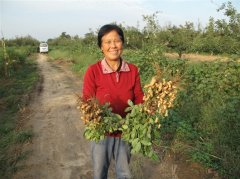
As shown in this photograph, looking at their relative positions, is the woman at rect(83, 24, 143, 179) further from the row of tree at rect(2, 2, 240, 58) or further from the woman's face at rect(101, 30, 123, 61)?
the row of tree at rect(2, 2, 240, 58)

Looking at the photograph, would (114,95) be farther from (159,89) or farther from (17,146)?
(17,146)

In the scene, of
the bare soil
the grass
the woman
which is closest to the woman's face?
the woman

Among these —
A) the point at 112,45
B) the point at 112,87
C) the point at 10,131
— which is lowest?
the point at 10,131

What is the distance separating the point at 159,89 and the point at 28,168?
132 inches

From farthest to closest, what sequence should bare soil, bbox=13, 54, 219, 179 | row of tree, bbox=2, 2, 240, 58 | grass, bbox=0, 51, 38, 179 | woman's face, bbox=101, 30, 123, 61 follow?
row of tree, bbox=2, 2, 240, 58 < grass, bbox=0, 51, 38, 179 < bare soil, bbox=13, 54, 219, 179 < woman's face, bbox=101, 30, 123, 61

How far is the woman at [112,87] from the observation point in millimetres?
2775

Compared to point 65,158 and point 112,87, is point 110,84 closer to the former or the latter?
point 112,87

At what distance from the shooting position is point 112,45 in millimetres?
2768

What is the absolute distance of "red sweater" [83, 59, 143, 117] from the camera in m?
2.77

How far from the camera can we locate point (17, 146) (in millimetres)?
5781

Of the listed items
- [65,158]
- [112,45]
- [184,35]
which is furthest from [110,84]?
[184,35]

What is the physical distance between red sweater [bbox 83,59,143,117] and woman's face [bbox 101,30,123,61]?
10 centimetres

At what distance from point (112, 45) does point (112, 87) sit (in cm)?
37

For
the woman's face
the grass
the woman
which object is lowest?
the grass
